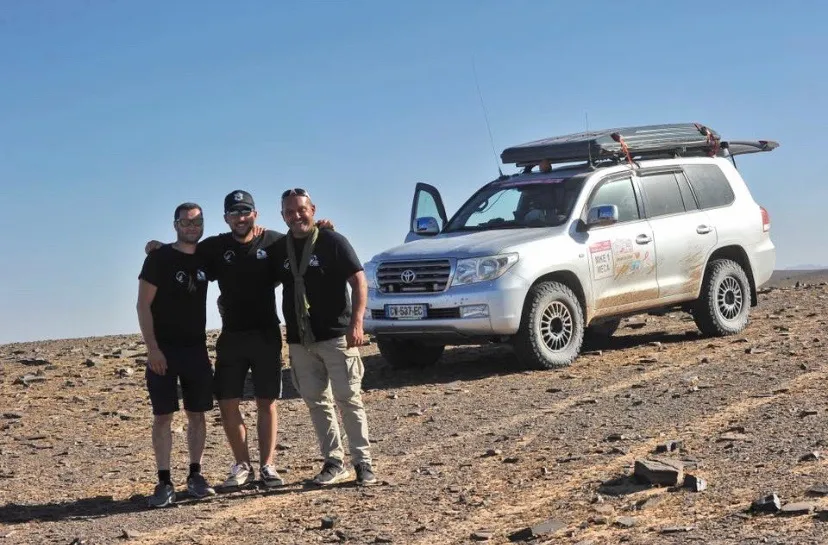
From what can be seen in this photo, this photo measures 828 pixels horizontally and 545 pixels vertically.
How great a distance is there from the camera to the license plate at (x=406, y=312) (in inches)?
503

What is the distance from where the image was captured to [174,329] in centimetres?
827

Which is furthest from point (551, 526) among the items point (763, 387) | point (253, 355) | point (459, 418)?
point (763, 387)

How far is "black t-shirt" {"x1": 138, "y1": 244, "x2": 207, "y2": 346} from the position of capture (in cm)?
820

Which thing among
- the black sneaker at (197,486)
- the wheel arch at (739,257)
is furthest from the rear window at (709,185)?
the black sneaker at (197,486)

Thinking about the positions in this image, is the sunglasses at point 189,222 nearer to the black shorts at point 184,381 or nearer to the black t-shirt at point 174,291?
the black t-shirt at point 174,291

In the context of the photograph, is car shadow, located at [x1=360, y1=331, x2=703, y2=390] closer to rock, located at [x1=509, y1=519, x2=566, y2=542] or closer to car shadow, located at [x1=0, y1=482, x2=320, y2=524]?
car shadow, located at [x1=0, y1=482, x2=320, y2=524]

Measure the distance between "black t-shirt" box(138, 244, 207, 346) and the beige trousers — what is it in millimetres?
748

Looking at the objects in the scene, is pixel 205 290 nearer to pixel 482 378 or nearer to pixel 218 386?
pixel 218 386

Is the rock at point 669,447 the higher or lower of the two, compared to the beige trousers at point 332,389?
lower

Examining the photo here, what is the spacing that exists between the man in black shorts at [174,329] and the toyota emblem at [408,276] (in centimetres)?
468

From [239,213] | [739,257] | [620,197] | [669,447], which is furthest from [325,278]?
Result: [739,257]

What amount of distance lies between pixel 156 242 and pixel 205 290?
45 centimetres

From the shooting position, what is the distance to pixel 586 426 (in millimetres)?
9969

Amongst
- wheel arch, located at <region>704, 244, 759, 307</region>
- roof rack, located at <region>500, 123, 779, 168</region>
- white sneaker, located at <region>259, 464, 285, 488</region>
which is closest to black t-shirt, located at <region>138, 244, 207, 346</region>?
white sneaker, located at <region>259, 464, 285, 488</region>
